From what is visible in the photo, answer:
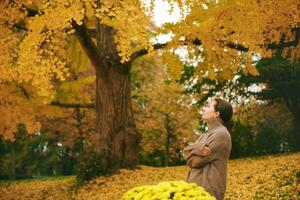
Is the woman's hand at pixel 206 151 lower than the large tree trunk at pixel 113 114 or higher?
lower

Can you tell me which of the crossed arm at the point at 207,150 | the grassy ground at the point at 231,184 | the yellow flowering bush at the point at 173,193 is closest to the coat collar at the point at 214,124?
the crossed arm at the point at 207,150

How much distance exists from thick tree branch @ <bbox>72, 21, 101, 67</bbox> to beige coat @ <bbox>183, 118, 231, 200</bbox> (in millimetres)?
8175

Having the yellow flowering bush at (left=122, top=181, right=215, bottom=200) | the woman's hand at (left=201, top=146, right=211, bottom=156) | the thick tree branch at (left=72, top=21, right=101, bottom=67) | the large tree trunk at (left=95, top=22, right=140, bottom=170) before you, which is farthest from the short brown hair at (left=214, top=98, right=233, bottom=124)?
the large tree trunk at (left=95, top=22, right=140, bottom=170)

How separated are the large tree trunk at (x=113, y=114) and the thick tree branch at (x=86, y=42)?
11.3 inches

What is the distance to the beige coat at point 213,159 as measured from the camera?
3.97m

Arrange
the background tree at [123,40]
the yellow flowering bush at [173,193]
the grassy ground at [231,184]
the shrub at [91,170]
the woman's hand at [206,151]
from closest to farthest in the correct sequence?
the yellow flowering bush at [173,193], the woman's hand at [206,151], the background tree at [123,40], the grassy ground at [231,184], the shrub at [91,170]

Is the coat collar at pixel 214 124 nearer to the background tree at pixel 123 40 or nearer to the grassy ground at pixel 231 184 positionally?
the background tree at pixel 123 40

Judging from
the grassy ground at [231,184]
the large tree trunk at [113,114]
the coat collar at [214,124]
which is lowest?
the grassy ground at [231,184]

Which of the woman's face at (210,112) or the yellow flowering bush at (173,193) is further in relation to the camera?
the woman's face at (210,112)

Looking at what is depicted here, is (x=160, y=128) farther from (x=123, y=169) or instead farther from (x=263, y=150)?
(x=123, y=169)

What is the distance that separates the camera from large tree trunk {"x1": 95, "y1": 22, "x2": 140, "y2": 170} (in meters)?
13.6

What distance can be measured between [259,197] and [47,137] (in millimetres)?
24998

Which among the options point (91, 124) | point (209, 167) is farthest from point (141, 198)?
point (91, 124)

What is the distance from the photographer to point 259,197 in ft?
30.2
